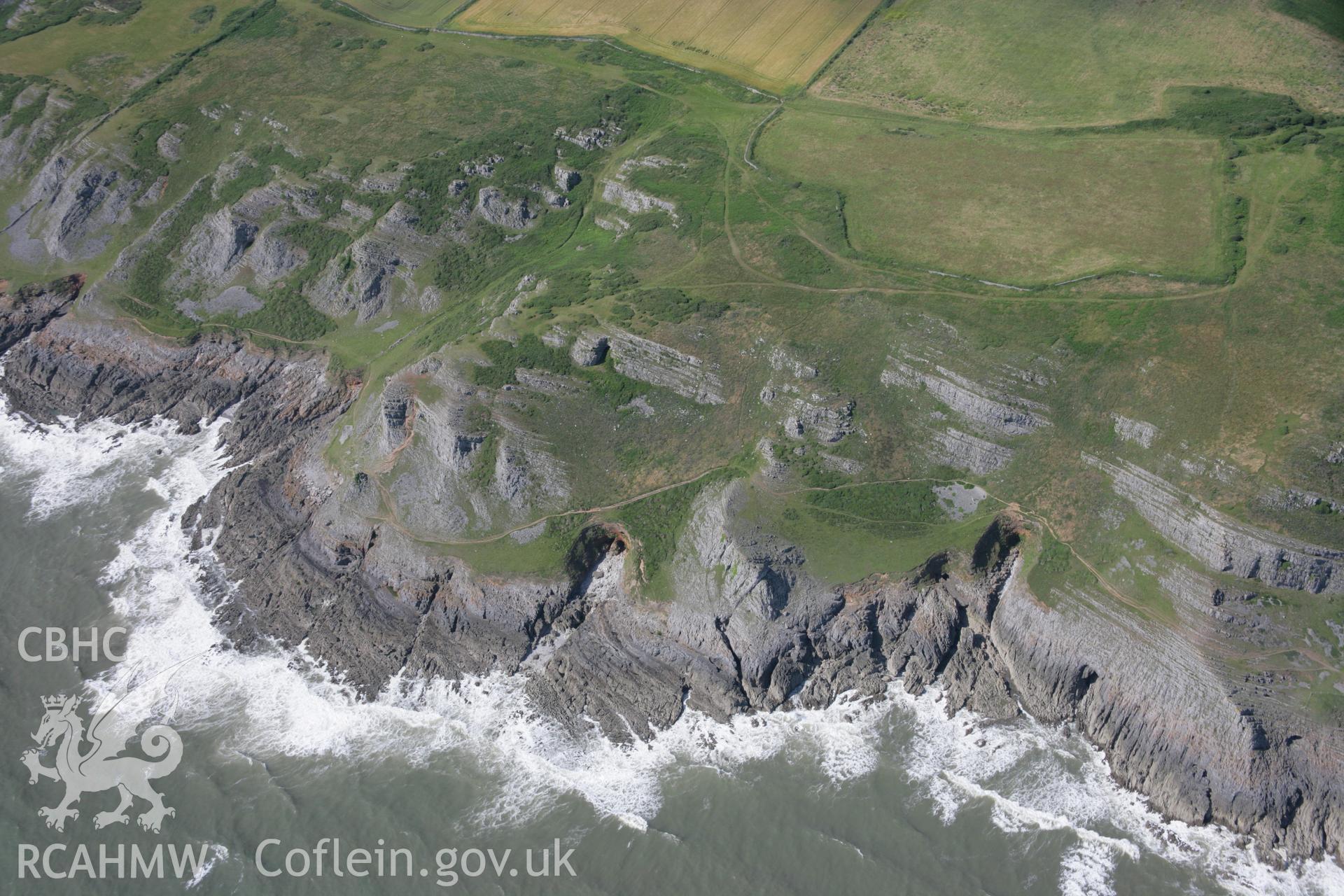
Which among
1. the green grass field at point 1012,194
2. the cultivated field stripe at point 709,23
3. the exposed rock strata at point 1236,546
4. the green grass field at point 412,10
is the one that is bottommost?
the exposed rock strata at point 1236,546

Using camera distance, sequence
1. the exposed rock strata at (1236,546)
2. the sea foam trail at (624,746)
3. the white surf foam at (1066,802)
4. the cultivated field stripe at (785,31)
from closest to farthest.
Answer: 1. the white surf foam at (1066,802)
2. the sea foam trail at (624,746)
3. the exposed rock strata at (1236,546)
4. the cultivated field stripe at (785,31)

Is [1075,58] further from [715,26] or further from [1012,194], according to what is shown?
[715,26]

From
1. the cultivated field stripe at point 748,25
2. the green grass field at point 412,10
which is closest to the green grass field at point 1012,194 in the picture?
the cultivated field stripe at point 748,25

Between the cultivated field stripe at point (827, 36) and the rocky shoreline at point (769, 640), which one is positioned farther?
the cultivated field stripe at point (827, 36)

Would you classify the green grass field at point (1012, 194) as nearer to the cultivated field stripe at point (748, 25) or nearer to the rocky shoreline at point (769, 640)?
the cultivated field stripe at point (748, 25)

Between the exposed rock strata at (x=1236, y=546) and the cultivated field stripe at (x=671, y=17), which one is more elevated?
the cultivated field stripe at (x=671, y=17)

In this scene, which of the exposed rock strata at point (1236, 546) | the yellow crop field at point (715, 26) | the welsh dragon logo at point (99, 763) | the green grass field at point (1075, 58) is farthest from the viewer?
the yellow crop field at point (715, 26)

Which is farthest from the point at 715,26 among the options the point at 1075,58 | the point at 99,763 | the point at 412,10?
the point at 99,763
